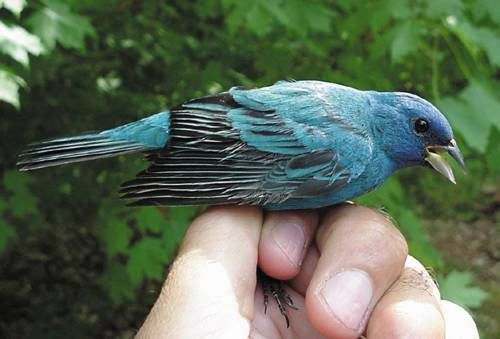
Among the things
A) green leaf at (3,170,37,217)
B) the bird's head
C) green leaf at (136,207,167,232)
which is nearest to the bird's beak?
the bird's head

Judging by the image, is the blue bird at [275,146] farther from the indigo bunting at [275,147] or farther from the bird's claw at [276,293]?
the bird's claw at [276,293]

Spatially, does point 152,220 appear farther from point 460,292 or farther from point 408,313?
point 408,313

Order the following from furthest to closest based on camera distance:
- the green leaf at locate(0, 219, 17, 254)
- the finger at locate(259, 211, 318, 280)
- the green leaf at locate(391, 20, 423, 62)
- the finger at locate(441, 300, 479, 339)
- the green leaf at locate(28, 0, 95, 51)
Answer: the green leaf at locate(0, 219, 17, 254), the green leaf at locate(391, 20, 423, 62), the green leaf at locate(28, 0, 95, 51), the finger at locate(259, 211, 318, 280), the finger at locate(441, 300, 479, 339)

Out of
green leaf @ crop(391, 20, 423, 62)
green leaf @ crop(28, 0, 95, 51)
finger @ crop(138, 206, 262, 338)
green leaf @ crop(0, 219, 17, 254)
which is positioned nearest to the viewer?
finger @ crop(138, 206, 262, 338)

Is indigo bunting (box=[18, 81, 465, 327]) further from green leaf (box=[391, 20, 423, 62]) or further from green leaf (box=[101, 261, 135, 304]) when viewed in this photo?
green leaf (box=[101, 261, 135, 304])

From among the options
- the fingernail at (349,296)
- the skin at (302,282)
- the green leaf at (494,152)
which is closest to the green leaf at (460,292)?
the green leaf at (494,152)

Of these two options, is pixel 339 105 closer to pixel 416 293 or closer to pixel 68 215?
pixel 416 293
